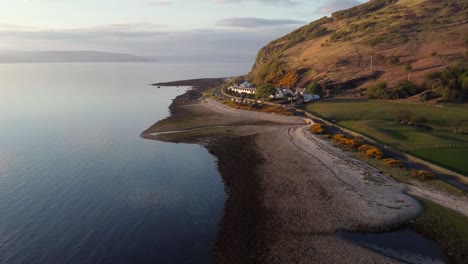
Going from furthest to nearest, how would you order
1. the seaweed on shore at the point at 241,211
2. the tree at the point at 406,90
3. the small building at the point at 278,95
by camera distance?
the small building at the point at 278,95 → the tree at the point at 406,90 → the seaweed on shore at the point at 241,211

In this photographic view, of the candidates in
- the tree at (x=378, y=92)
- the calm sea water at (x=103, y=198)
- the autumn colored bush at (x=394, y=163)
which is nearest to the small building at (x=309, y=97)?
the tree at (x=378, y=92)

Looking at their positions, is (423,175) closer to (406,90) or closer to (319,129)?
(319,129)

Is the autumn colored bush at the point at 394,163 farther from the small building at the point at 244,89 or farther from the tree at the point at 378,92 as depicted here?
the small building at the point at 244,89

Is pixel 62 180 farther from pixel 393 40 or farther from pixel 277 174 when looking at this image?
pixel 393 40

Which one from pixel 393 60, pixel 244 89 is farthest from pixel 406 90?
pixel 244 89

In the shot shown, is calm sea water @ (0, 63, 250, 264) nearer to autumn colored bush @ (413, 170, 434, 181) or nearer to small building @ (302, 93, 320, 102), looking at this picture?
autumn colored bush @ (413, 170, 434, 181)

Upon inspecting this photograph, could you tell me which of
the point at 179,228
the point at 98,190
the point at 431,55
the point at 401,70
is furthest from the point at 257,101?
the point at 179,228
